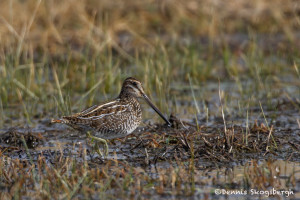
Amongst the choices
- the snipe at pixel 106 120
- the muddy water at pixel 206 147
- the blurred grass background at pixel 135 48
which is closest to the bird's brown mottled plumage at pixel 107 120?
the snipe at pixel 106 120

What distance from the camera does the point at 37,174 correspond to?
5879mm

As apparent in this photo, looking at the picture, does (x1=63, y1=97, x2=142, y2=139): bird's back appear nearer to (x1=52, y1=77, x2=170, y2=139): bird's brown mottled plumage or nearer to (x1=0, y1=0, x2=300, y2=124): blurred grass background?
(x1=52, y1=77, x2=170, y2=139): bird's brown mottled plumage

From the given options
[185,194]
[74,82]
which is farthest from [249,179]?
[74,82]

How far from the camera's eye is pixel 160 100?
27.7 ft

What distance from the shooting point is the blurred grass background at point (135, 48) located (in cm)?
897

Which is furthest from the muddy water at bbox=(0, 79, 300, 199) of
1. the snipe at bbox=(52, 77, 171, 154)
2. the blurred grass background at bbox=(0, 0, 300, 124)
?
the blurred grass background at bbox=(0, 0, 300, 124)

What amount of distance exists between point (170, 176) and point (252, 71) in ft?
14.4

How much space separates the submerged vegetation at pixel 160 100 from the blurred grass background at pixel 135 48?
30 mm

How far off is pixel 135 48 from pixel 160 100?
10.7 ft

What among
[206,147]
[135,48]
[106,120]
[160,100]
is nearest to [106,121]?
[106,120]

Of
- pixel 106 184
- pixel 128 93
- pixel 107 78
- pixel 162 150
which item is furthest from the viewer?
pixel 107 78

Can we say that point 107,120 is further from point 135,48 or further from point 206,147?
point 135,48

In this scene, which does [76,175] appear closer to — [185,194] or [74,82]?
[185,194]

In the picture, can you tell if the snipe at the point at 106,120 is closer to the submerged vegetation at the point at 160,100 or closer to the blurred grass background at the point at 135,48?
the submerged vegetation at the point at 160,100
